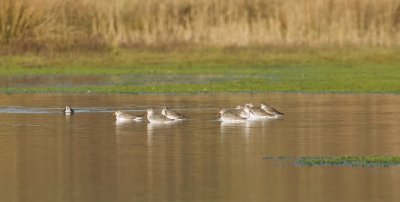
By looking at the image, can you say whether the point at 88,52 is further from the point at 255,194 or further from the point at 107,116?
the point at 255,194

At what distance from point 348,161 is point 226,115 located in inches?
243

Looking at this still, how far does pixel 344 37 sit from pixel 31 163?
25207 millimetres

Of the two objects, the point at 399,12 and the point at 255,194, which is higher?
the point at 399,12

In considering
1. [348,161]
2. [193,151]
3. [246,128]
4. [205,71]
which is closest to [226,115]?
[246,128]

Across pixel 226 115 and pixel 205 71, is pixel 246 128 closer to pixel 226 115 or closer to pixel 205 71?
pixel 226 115

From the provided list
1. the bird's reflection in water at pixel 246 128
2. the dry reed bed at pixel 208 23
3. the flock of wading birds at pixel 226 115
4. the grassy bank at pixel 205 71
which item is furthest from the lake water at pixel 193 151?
the dry reed bed at pixel 208 23

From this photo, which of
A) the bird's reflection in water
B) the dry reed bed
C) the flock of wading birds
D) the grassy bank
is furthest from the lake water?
the dry reed bed

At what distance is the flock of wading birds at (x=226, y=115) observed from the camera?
22.5 meters

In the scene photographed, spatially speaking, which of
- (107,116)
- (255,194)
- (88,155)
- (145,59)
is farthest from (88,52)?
(255,194)

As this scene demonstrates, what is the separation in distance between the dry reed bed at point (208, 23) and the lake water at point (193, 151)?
13.4 metres

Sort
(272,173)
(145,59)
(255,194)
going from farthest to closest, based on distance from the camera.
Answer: (145,59)
(272,173)
(255,194)

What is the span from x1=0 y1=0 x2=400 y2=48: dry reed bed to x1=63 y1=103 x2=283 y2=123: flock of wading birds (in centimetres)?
1744

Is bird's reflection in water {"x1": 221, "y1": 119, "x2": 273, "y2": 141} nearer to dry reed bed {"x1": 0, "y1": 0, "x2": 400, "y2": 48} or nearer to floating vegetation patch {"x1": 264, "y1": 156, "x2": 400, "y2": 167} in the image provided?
floating vegetation patch {"x1": 264, "y1": 156, "x2": 400, "y2": 167}

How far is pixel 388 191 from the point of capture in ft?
→ 46.1
